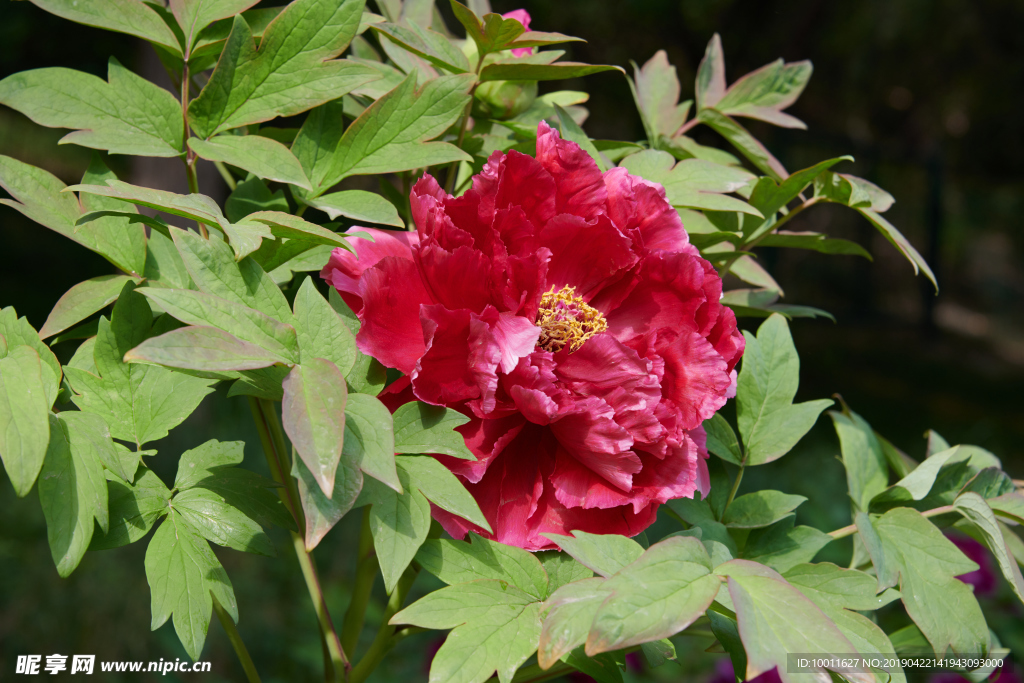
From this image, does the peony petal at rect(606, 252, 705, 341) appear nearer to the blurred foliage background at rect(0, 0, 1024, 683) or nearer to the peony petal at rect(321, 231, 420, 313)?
the peony petal at rect(321, 231, 420, 313)

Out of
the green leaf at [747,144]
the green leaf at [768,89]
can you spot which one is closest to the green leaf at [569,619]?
the green leaf at [747,144]

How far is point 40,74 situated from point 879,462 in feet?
1.92

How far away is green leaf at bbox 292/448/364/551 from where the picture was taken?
320 millimetres

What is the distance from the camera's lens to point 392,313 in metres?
0.39

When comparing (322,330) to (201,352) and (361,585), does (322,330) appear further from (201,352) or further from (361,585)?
(361,585)

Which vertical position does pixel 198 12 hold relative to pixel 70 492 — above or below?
above

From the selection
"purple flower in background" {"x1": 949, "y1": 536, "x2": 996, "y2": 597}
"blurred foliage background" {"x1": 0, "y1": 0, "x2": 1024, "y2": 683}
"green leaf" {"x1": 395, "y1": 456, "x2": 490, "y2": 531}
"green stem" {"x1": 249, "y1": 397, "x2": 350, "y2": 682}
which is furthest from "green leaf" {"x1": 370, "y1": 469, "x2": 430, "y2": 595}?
"purple flower in background" {"x1": 949, "y1": 536, "x2": 996, "y2": 597}

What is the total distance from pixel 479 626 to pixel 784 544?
0.21m

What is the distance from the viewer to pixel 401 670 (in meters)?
1.88

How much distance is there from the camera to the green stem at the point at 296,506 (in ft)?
1.47

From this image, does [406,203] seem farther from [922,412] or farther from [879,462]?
[922,412]

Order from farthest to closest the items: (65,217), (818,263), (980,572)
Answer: (818,263), (980,572), (65,217)

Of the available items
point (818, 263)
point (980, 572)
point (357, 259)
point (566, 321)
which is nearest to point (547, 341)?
point (566, 321)

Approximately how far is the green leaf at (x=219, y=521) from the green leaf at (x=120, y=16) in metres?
0.25
